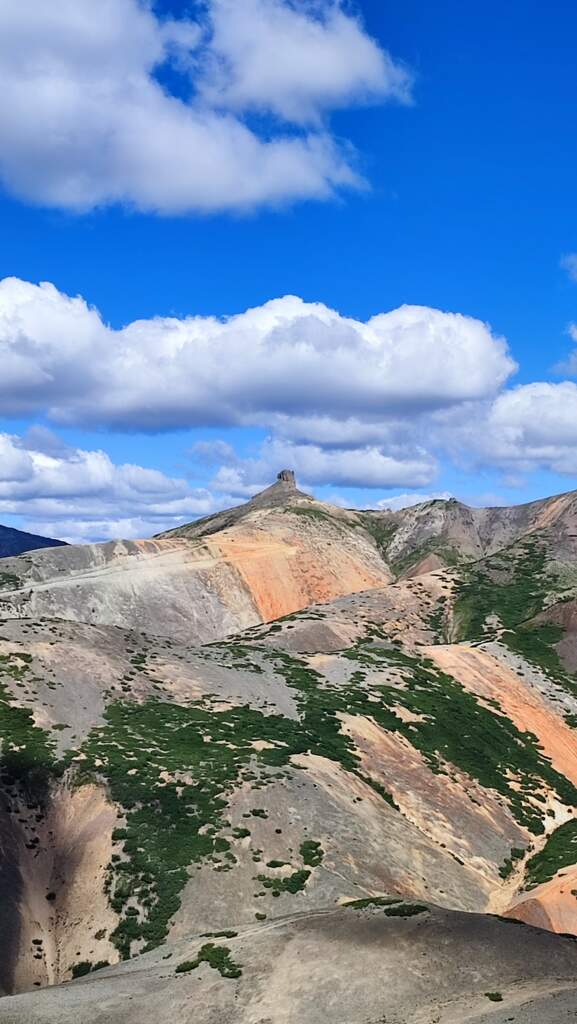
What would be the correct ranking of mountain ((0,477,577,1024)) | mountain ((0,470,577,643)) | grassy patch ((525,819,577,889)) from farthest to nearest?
mountain ((0,470,577,643)) → grassy patch ((525,819,577,889)) → mountain ((0,477,577,1024))

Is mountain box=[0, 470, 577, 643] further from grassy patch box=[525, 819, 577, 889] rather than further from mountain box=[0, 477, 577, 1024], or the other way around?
grassy patch box=[525, 819, 577, 889]

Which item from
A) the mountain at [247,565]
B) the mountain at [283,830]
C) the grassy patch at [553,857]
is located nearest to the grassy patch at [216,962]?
the mountain at [283,830]

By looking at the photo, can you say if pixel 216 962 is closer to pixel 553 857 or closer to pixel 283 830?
pixel 283 830

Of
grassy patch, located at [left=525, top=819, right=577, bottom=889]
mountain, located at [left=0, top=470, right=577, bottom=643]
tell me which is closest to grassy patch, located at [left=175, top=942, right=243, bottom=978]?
grassy patch, located at [left=525, top=819, right=577, bottom=889]

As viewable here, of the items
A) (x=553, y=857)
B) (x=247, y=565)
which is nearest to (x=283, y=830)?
(x=553, y=857)

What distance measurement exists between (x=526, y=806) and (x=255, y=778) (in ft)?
81.5

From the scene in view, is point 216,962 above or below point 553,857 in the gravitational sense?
above

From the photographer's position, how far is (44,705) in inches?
2165

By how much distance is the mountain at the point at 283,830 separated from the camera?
27.1m

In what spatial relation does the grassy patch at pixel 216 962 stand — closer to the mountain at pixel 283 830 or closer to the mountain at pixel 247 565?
the mountain at pixel 283 830

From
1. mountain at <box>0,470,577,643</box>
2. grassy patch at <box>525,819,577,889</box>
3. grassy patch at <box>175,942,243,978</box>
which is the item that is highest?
mountain at <box>0,470,577,643</box>

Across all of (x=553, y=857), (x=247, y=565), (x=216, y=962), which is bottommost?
(x=553, y=857)

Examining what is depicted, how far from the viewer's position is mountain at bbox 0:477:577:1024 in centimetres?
2714

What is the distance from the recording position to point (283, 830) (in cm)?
4481
